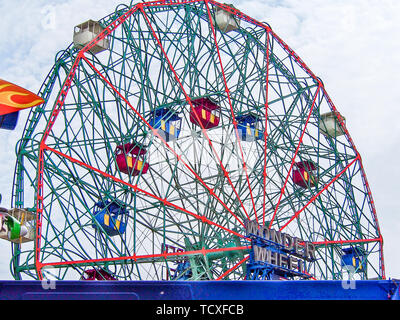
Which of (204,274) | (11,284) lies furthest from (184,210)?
(11,284)

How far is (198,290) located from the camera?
812cm

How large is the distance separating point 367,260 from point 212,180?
10578mm

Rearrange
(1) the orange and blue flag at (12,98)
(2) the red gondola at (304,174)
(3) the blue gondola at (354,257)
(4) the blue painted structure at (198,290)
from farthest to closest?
1. (3) the blue gondola at (354,257)
2. (2) the red gondola at (304,174)
3. (1) the orange and blue flag at (12,98)
4. (4) the blue painted structure at (198,290)

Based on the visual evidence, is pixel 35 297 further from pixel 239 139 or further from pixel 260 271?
pixel 239 139

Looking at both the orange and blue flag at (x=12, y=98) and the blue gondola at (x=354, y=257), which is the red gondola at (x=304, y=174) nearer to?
the blue gondola at (x=354, y=257)

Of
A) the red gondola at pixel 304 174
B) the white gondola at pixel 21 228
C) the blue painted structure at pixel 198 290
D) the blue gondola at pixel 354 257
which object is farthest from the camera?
the blue gondola at pixel 354 257

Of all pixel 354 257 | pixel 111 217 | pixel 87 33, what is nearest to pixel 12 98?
pixel 111 217

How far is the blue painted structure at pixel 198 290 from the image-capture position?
7.83 meters

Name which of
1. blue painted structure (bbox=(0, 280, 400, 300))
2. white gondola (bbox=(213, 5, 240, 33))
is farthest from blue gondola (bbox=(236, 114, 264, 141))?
blue painted structure (bbox=(0, 280, 400, 300))

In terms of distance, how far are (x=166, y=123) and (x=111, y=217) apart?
202 inches

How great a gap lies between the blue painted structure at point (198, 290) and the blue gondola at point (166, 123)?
2134cm

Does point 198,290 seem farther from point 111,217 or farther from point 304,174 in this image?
point 304,174

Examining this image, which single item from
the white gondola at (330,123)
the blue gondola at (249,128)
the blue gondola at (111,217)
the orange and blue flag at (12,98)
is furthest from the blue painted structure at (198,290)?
the white gondola at (330,123)

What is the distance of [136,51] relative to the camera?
31.0 meters
